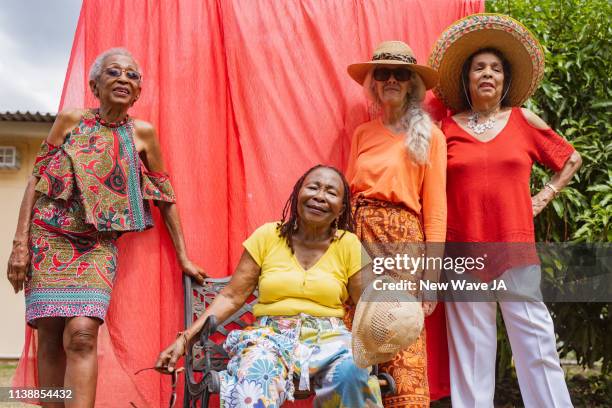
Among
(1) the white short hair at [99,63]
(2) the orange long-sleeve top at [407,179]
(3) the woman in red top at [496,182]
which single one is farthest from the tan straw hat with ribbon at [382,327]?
(1) the white short hair at [99,63]

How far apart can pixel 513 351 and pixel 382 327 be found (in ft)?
4.48

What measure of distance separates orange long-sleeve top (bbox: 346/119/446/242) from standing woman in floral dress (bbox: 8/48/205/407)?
3.83 ft

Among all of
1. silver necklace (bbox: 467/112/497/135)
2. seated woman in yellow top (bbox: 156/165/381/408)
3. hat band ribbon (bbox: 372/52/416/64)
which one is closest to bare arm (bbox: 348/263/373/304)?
seated woman in yellow top (bbox: 156/165/381/408)

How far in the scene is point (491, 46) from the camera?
397 centimetres

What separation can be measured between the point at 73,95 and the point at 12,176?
645cm

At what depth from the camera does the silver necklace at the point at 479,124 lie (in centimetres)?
380

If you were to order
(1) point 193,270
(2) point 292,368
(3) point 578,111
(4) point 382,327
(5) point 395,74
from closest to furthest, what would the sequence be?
1. (4) point 382,327
2. (2) point 292,368
3. (1) point 193,270
4. (5) point 395,74
5. (3) point 578,111

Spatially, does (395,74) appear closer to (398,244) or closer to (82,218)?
(398,244)

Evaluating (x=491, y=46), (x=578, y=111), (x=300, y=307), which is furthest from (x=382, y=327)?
(x=578, y=111)

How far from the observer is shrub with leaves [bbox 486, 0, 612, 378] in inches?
173

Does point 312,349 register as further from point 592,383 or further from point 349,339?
point 592,383

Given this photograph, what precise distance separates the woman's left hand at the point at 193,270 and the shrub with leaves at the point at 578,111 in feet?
7.50

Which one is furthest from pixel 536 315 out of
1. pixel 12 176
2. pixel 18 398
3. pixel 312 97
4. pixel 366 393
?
pixel 12 176

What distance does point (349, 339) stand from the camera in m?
2.97
